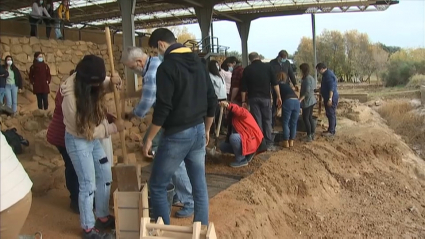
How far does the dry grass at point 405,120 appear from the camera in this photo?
41.6 feet

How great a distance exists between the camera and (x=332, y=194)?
6.88 metres

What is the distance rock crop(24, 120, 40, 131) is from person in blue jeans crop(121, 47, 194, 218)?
5119 mm

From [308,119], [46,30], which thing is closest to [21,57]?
[46,30]

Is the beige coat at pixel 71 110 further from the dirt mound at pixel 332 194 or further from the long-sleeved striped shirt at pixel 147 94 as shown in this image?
the dirt mound at pixel 332 194

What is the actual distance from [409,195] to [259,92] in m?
3.56

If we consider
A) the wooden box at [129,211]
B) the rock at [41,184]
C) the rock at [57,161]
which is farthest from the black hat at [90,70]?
the rock at [57,161]

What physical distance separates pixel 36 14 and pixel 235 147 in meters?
7.90

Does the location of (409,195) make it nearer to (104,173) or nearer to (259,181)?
(259,181)

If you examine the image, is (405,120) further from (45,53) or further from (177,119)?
(177,119)

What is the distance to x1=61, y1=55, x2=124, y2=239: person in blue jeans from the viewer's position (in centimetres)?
307

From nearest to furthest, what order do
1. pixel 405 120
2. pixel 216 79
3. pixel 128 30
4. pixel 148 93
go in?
1. pixel 148 93
2. pixel 216 79
3. pixel 128 30
4. pixel 405 120

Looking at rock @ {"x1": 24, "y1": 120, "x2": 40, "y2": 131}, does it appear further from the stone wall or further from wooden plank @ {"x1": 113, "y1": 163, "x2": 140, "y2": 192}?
wooden plank @ {"x1": 113, "y1": 163, "x2": 140, "y2": 192}

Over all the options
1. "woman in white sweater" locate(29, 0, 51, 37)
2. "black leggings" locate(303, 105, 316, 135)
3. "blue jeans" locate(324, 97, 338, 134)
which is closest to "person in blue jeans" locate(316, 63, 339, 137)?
"blue jeans" locate(324, 97, 338, 134)

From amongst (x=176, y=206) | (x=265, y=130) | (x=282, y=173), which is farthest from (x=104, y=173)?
(x=265, y=130)
